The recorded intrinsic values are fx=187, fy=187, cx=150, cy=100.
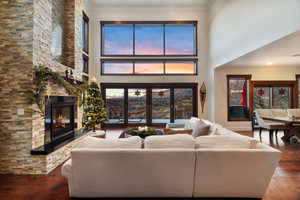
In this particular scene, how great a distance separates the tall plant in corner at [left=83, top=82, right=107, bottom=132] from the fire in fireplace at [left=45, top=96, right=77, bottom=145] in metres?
0.69

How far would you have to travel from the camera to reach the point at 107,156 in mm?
2297

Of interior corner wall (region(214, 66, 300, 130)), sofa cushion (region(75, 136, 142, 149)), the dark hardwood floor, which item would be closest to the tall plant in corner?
the dark hardwood floor

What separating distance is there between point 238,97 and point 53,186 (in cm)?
754

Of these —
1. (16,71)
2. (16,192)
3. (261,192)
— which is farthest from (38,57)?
(261,192)

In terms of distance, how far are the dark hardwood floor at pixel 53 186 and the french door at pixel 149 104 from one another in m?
5.06

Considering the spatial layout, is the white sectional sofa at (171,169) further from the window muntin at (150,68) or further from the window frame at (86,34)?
the window frame at (86,34)

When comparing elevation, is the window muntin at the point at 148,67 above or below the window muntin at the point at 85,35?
below

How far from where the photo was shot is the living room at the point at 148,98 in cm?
235

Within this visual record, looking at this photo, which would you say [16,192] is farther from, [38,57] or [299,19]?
[299,19]

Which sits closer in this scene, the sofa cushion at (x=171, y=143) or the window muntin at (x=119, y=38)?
the sofa cushion at (x=171, y=143)

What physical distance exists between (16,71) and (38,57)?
462 mm

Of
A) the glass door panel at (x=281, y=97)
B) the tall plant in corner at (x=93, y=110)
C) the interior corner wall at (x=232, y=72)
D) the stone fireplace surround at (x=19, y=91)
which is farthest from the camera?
the glass door panel at (x=281, y=97)

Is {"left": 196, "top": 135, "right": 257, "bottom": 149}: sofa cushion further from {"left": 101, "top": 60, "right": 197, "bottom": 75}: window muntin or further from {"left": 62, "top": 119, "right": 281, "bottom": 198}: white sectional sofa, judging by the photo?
{"left": 101, "top": 60, "right": 197, "bottom": 75}: window muntin

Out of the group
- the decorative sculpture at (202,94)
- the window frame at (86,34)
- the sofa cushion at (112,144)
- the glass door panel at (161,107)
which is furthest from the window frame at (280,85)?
the window frame at (86,34)
